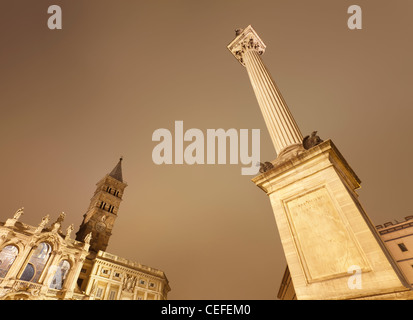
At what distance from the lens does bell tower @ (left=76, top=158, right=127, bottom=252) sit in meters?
52.5

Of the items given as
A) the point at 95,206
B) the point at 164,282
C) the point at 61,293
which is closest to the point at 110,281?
the point at 61,293

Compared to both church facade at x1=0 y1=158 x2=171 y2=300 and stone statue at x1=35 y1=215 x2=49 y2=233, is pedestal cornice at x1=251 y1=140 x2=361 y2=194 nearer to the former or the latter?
church facade at x1=0 y1=158 x2=171 y2=300

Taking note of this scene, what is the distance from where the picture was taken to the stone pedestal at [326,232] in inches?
162

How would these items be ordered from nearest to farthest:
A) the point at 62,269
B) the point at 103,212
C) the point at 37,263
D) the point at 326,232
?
1. the point at 326,232
2. the point at 37,263
3. the point at 62,269
4. the point at 103,212

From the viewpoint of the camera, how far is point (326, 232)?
500cm

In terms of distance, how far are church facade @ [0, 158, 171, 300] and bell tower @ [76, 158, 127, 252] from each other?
25cm

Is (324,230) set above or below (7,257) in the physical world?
below

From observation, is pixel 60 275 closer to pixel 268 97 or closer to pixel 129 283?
pixel 129 283

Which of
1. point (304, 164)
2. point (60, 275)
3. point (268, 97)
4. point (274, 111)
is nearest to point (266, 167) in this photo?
point (304, 164)

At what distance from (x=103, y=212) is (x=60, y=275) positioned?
2166 cm

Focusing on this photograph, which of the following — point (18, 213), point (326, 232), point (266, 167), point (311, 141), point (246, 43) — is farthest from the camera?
point (18, 213)

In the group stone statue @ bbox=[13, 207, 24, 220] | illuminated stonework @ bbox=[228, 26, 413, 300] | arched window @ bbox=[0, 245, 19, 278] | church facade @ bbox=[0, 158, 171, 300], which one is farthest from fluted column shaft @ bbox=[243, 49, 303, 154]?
stone statue @ bbox=[13, 207, 24, 220]

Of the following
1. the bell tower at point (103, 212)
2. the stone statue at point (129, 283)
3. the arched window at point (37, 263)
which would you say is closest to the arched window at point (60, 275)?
the arched window at point (37, 263)

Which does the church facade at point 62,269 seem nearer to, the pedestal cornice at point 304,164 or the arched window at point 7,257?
the arched window at point 7,257
